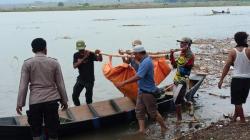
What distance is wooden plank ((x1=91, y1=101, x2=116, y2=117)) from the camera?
11031 mm

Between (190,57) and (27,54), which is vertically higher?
(190,57)

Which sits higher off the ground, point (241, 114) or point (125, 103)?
point (241, 114)

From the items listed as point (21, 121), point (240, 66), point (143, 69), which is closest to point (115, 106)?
point (21, 121)

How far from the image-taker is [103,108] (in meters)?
11.4

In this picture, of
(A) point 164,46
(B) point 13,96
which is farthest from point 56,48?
(B) point 13,96

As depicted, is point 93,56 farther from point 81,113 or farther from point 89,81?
point 81,113

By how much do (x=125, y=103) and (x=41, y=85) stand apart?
466cm

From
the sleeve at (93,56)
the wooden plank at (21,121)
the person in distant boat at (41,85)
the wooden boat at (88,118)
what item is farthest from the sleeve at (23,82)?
the sleeve at (93,56)

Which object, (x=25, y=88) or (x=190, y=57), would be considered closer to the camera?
(x=25, y=88)

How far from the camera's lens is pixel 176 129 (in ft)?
34.1

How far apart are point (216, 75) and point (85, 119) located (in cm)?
918

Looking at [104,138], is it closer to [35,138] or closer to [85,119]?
[85,119]

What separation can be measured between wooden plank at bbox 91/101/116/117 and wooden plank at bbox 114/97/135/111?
238 mm

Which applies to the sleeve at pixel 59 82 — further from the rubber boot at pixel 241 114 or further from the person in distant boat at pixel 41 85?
the rubber boot at pixel 241 114
